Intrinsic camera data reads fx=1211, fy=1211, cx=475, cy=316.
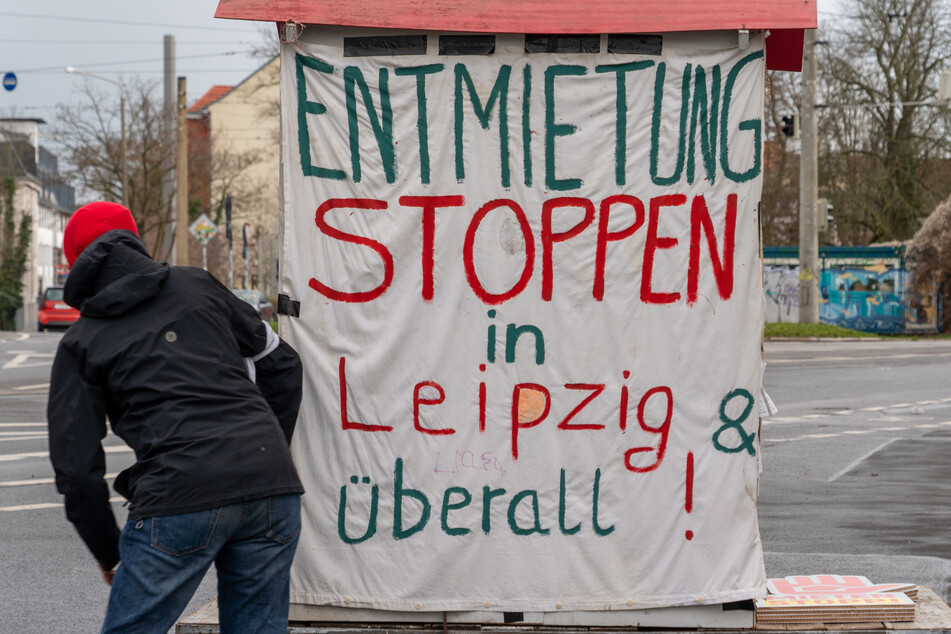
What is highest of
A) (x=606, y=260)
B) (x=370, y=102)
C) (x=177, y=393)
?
(x=370, y=102)

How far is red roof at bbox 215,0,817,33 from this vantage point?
4.23 meters

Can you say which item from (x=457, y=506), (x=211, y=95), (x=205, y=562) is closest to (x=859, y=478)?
(x=457, y=506)

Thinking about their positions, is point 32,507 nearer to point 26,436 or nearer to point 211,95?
point 26,436

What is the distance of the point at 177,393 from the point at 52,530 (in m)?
4.85

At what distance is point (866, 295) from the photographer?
117ft

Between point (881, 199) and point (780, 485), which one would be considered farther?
point (881, 199)

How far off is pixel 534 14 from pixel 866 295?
33.5 m

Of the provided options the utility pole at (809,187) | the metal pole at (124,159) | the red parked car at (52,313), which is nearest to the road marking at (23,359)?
the metal pole at (124,159)

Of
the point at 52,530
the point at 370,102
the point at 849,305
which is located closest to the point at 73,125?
the point at 849,305

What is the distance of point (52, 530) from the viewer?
7.38 metres

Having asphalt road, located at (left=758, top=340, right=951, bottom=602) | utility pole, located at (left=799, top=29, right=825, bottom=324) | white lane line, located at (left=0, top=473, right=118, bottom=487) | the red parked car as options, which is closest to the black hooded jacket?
asphalt road, located at (left=758, top=340, right=951, bottom=602)

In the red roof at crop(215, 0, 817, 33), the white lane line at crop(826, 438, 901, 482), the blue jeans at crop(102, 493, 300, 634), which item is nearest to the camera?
the blue jeans at crop(102, 493, 300, 634)

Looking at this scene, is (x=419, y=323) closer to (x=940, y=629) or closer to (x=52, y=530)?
(x=940, y=629)

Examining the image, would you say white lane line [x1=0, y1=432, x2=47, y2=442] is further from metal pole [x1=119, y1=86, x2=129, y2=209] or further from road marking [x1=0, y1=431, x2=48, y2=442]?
metal pole [x1=119, y1=86, x2=129, y2=209]
